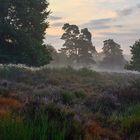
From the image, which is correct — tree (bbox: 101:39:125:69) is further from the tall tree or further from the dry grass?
the dry grass

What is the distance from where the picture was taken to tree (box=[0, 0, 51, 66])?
110 feet

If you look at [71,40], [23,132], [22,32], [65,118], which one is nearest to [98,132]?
[65,118]

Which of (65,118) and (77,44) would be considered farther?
(77,44)

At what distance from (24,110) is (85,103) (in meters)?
5.45

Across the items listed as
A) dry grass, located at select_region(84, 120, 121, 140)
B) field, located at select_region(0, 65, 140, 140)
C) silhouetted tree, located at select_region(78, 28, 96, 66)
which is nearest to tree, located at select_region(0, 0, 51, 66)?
field, located at select_region(0, 65, 140, 140)

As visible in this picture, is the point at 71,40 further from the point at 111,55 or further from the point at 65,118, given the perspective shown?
the point at 65,118

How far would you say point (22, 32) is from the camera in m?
33.8

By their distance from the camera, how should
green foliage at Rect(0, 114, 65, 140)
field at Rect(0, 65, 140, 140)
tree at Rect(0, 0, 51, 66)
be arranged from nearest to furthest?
1. green foliage at Rect(0, 114, 65, 140)
2. field at Rect(0, 65, 140, 140)
3. tree at Rect(0, 0, 51, 66)

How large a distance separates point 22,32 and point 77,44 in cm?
4579

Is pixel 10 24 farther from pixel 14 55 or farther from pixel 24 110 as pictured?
pixel 24 110

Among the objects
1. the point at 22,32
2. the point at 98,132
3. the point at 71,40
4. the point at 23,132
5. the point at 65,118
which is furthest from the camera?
the point at 71,40

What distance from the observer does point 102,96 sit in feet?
55.6

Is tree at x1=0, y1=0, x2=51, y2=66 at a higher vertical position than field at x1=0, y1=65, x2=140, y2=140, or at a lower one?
higher

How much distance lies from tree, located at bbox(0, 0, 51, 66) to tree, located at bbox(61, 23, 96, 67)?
4142 centimetres
